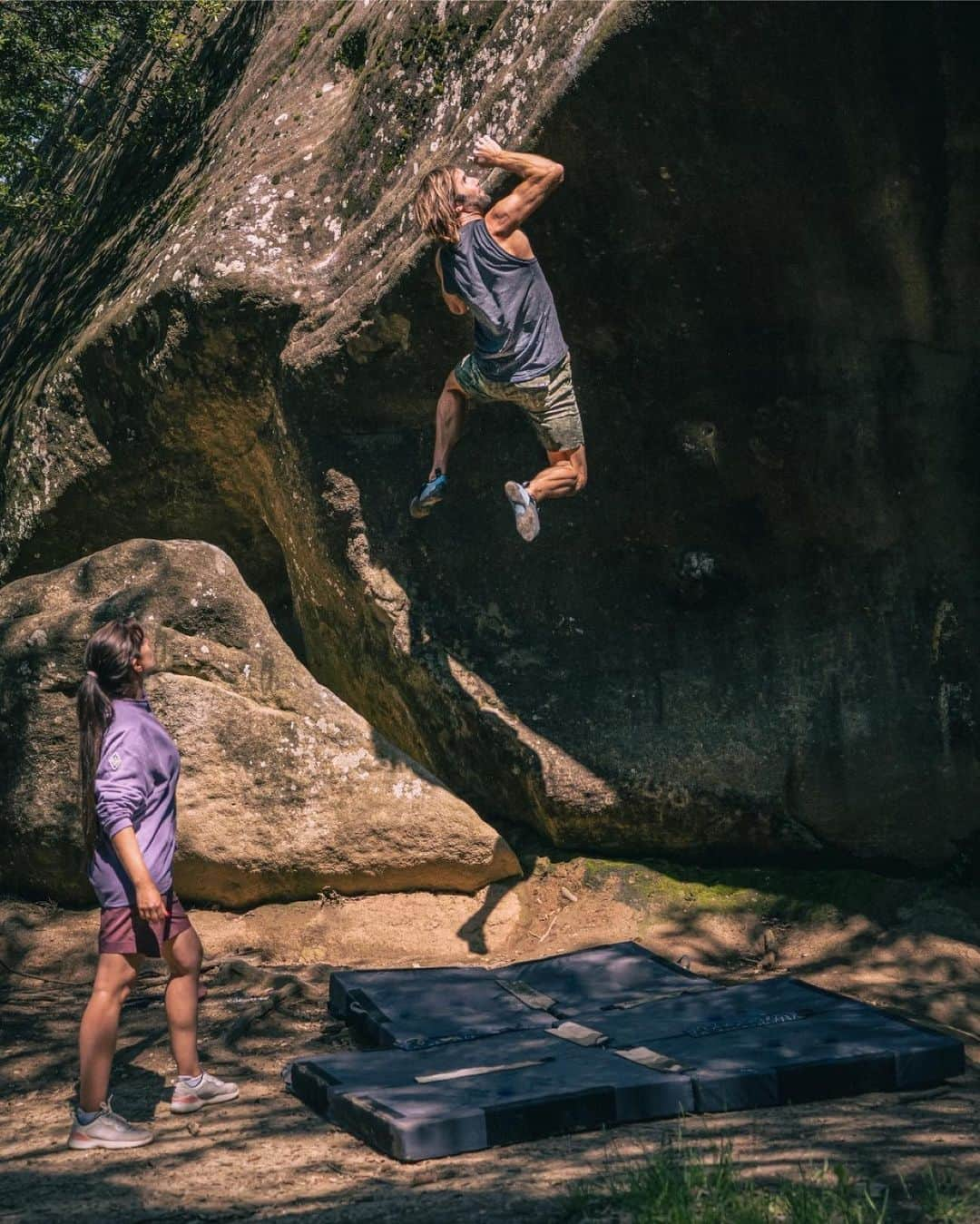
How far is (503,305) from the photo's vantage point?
5625mm

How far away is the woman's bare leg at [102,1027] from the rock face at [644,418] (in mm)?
2893

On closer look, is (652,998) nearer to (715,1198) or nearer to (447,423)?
(715,1198)

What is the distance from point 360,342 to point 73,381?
235 cm

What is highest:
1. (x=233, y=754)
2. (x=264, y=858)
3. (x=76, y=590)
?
(x=76, y=590)

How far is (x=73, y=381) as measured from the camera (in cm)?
804

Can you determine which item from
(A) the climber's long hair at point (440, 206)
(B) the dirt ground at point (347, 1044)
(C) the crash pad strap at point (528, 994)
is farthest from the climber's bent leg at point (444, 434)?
(C) the crash pad strap at point (528, 994)

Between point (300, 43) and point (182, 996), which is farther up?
point (300, 43)

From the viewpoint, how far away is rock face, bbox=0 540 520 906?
6.58m

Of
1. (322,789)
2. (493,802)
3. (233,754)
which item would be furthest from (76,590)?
(493,802)

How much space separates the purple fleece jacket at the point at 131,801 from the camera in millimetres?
4246

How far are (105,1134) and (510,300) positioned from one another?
3453 millimetres

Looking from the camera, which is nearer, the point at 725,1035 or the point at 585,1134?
the point at 585,1134

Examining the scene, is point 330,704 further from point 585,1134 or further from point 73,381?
point 585,1134

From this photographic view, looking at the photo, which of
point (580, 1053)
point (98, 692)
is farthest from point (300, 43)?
point (580, 1053)
